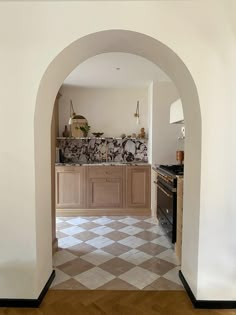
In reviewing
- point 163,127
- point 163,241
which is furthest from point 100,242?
point 163,127

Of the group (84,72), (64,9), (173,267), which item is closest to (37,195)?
(64,9)

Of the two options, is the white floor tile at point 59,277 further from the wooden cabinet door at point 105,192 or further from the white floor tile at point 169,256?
the wooden cabinet door at point 105,192

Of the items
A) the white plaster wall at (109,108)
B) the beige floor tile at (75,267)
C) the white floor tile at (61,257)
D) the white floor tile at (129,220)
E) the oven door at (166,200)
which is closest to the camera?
the beige floor tile at (75,267)

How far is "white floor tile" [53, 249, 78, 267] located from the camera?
9.29 ft

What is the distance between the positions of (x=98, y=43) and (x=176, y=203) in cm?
193

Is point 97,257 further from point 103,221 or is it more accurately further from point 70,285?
point 103,221

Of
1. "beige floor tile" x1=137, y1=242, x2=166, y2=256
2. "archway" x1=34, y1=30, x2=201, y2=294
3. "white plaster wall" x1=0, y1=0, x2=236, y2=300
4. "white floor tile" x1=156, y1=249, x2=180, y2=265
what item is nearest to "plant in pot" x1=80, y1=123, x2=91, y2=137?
"beige floor tile" x1=137, y1=242, x2=166, y2=256

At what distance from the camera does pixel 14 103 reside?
1973 mm

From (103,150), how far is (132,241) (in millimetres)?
2227

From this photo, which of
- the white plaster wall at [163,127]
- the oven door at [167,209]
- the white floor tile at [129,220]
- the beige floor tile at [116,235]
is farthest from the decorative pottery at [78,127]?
the beige floor tile at [116,235]

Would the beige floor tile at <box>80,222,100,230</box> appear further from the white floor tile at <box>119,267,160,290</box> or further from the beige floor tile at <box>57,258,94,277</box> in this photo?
the white floor tile at <box>119,267,160,290</box>

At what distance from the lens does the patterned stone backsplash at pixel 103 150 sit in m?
5.16

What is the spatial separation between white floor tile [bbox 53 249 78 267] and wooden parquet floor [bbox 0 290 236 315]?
555mm

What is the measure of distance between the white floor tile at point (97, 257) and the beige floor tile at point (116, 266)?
7cm
